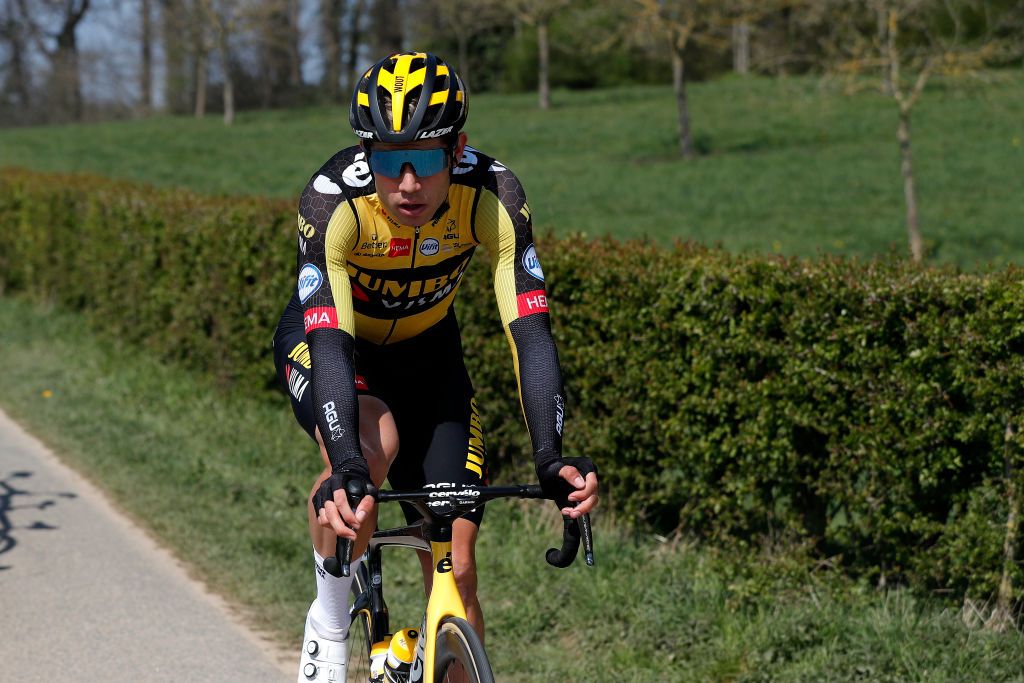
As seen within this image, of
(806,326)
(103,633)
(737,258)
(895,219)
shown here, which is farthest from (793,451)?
(895,219)

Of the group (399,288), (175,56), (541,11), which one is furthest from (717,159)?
(175,56)

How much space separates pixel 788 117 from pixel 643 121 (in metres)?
4.80

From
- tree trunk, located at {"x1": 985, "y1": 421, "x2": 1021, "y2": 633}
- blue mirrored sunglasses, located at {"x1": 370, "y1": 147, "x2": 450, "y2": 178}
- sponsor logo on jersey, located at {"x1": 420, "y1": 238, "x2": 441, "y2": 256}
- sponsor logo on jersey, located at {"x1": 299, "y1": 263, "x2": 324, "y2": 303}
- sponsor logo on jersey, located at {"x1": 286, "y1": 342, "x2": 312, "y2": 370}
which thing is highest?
blue mirrored sunglasses, located at {"x1": 370, "y1": 147, "x2": 450, "y2": 178}

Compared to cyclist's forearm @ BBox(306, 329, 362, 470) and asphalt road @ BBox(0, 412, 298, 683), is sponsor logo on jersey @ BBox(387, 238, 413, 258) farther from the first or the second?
asphalt road @ BBox(0, 412, 298, 683)

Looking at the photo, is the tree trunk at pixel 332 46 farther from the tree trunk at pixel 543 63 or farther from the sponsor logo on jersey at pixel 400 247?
the sponsor logo on jersey at pixel 400 247

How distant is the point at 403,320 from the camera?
3713mm

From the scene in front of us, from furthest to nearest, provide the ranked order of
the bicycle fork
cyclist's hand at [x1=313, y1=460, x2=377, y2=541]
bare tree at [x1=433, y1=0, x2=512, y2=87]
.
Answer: bare tree at [x1=433, y1=0, x2=512, y2=87]
the bicycle fork
cyclist's hand at [x1=313, y1=460, x2=377, y2=541]

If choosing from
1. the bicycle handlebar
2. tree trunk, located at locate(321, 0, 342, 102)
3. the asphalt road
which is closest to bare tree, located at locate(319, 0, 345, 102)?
tree trunk, located at locate(321, 0, 342, 102)

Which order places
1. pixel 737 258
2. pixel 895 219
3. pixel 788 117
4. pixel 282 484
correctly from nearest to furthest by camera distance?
1. pixel 737 258
2. pixel 282 484
3. pixel 895 219
4. pixel 788 117

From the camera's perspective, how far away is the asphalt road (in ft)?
16.3

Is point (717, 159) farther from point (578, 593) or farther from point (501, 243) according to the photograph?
point (501, 243)

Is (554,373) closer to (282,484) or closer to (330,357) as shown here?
(330,357)

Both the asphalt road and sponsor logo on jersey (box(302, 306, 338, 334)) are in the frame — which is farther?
the asphalt road

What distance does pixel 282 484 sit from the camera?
7840mm
